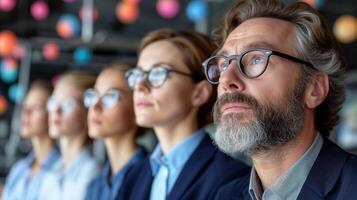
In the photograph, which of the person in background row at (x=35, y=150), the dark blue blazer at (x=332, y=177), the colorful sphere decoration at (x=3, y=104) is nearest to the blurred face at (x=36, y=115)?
the person in background row at (x=35, y=150)

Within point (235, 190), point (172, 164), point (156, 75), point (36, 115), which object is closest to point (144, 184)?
point (172, 164)

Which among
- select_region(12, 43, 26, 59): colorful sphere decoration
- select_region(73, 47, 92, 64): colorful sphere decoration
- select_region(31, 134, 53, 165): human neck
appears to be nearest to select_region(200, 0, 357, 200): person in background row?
select_region(31, 134, 53, 165): human neck

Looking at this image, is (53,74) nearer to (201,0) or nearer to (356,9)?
(201,0)

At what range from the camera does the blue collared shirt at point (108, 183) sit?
7.14ft

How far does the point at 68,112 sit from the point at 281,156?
4.86ft

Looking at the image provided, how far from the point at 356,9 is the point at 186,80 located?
3539mm

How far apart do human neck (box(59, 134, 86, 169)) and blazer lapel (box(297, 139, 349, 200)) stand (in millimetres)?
1598

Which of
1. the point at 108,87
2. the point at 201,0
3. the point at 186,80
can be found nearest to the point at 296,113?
the point at 186,80

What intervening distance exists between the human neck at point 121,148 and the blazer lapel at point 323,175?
3.74 feet

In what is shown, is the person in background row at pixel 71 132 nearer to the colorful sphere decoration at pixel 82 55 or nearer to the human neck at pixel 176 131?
the human neck at pixel 176 131

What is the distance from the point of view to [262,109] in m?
1.32

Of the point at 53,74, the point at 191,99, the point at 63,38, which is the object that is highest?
the point at 191,99

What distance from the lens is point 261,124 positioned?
4.31 feet

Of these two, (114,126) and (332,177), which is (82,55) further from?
(332,177)
